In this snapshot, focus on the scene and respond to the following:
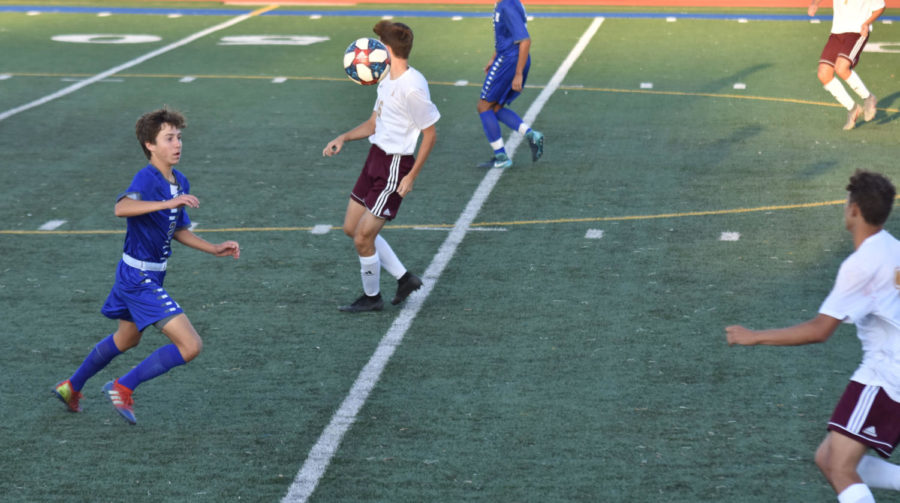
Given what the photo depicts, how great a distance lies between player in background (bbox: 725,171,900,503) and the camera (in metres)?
4.63

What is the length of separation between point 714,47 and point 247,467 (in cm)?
1466

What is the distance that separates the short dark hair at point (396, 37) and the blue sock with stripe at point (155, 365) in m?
2.67

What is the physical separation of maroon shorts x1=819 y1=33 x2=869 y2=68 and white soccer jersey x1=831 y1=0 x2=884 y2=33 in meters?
0.07

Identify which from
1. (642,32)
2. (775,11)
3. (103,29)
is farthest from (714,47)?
(103,29)

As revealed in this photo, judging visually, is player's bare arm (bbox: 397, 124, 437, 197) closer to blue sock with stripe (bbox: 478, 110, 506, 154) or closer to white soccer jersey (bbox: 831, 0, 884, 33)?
blue sock with stripe (bbox: 478, 110, 506, 154)

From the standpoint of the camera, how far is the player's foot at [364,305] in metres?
8.17

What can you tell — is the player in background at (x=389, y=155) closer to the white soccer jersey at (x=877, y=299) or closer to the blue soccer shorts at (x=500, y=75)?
the white soccer jersey at (x=877, y=299)

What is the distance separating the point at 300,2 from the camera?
2527 centimetres

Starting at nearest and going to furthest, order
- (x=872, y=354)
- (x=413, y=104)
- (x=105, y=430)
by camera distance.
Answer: (x=872, y=354) → (x=105, y=430) → (x=413, y=104)

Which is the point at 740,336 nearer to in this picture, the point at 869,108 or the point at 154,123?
the point at 154,123

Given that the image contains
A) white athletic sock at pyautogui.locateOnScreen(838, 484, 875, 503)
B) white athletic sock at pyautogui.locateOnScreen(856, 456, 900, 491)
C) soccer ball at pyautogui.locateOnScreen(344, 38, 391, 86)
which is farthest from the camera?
soccer ball at pyautogui.locateOnScreen(344, 38, 391, 86)

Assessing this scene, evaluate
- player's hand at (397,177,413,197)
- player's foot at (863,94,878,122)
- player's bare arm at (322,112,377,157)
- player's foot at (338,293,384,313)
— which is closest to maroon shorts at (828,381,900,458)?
player's hand at (397,177,413,197)

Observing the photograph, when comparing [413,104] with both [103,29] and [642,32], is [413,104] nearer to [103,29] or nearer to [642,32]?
[642,32]

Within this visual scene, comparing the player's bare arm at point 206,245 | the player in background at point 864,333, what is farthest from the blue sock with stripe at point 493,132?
the player in background at point 864,333
